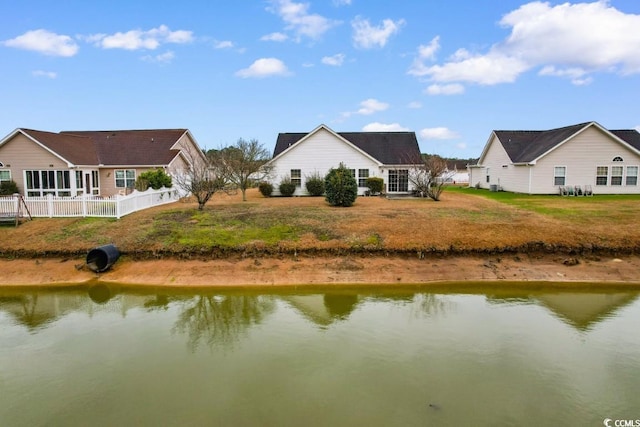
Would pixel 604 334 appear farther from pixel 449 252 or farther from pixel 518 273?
pixel 449 252

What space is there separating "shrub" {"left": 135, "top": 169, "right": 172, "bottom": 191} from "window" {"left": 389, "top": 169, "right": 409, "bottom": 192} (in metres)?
15.2

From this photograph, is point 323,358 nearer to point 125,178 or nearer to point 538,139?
point 125,178

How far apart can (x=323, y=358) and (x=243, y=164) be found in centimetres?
2049

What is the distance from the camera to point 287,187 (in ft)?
98.9

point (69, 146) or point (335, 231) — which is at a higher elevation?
point (69, 146)

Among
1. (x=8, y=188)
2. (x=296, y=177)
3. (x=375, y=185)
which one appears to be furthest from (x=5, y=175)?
(x=375, y=185)

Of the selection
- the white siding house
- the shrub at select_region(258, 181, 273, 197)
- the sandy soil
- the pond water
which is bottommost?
the pond water

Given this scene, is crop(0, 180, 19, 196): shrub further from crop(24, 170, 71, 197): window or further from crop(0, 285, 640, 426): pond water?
crop(0, 285, 640, 426): pond water

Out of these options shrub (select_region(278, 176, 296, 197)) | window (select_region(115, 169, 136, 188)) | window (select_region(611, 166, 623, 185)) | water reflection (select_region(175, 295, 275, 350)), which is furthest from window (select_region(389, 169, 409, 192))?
water reflection (select_region(175, 295, 275, 350))

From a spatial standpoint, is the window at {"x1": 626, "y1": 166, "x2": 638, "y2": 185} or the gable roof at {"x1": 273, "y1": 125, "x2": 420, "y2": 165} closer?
the window at {"x1": 626, "y1": 166, "x2": 638, "y2": 185}

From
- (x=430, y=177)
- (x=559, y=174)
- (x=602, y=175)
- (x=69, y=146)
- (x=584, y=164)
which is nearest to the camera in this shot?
(x=430, y=177)

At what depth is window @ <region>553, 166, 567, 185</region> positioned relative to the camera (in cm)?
2917

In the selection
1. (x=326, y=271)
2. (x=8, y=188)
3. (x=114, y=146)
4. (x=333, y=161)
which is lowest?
(x=326, y=271)

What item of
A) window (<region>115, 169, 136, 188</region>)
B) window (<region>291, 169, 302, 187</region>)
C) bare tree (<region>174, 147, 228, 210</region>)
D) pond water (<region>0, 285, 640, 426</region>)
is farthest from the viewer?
window (<region>291, 169, 302, 187</region>)
